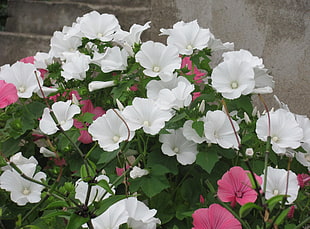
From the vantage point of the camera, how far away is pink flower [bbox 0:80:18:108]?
45.3 inches

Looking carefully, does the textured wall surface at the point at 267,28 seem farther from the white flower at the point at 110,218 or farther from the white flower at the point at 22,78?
the white flower at the point at 110,218

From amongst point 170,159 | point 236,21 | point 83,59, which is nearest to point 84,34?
point 83,59

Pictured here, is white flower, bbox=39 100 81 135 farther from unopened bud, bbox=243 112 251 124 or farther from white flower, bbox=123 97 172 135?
unopened bud, bbox=243 112 251 124

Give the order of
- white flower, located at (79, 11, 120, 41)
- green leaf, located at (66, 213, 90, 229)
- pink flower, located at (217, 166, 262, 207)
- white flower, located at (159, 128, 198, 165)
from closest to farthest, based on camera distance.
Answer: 1. green leaf, located at (66, 213, 90, 229)
2. pink flower, located at (217, 166, 262, 207)
3. white flower, located at (159, 128, 198, 165)
4. white flower, located at (79, 11, 120, 41)

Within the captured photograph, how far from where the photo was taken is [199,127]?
1.06 m

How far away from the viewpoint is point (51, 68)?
1373mm

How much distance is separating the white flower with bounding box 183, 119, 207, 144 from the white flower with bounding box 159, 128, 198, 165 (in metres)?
0.04

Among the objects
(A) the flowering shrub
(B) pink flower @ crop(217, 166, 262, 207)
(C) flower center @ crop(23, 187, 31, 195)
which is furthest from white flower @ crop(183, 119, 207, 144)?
(C) flower center @ crop(23, 187, 31, 195)

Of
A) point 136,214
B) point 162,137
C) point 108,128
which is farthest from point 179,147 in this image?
point 136,214

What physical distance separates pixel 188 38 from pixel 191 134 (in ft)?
0.90

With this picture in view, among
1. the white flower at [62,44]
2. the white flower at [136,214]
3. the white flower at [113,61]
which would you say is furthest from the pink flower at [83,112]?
the white flower at [136,214]

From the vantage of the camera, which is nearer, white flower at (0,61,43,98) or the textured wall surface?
white flower at (0,61,43,98)

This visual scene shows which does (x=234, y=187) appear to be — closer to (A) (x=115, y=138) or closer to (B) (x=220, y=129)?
(B) (x=220, y=129)

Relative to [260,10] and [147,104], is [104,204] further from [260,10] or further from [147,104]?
[260,10]
